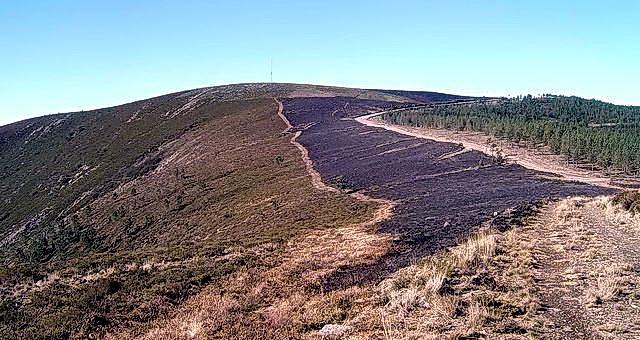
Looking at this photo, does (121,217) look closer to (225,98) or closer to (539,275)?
(539,275)

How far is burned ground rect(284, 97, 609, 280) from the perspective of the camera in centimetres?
2344

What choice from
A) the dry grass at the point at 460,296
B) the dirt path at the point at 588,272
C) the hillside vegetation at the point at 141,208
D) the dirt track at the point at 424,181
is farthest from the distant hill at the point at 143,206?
the dirt path at the point at 588,272

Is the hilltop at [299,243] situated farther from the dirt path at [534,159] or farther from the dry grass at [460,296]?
the dirt path at [534,159]

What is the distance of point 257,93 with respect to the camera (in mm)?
147500

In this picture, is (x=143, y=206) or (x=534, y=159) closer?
(x=534, y=159)

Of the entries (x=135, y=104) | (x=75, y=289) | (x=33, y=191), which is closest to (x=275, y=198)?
(x=75, y=289)

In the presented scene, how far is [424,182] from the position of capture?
38.6 m

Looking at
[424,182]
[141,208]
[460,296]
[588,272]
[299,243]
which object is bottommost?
[141,208]

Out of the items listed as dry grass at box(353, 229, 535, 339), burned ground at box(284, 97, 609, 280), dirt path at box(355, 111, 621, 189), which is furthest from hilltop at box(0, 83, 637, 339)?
dirt path at box(355, 111, 621, 189)

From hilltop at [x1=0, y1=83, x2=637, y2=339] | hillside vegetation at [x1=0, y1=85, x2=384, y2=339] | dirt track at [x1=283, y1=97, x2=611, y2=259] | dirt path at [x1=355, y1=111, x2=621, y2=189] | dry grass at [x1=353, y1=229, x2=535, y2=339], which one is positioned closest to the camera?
dry grass at [x1=353, y1=229, x2=535, y2=339]

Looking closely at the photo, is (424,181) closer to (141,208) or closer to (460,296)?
(460,296)

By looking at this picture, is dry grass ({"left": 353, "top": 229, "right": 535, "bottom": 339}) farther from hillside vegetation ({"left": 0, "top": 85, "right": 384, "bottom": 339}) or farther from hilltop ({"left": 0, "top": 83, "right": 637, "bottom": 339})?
hillside vegetation ({"left": 0, "top": 85, "right": 384, "bottom": 339})

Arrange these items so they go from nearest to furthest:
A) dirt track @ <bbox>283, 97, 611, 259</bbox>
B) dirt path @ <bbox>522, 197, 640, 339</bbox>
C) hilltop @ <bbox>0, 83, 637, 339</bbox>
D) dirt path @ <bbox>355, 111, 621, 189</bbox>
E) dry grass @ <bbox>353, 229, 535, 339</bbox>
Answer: dirt path @ <bbox>522, 197, 640, 339</bbox> → dry grass @ <bbox>353, 229, 535, 339</bbox> → hilltop @ <bbox>0, 83, 637, 339</bbox> → dirt track @ <bbox>283, 97, 611, 259</bbox> → dirt path @ <bbox>355, 111, 621, 189</bbox>

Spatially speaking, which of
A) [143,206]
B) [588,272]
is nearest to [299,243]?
[588,272]
